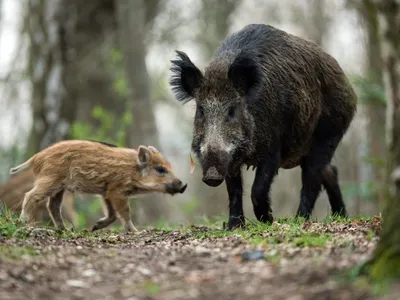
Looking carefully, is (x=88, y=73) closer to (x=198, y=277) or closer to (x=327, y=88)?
(x=327, y=88)

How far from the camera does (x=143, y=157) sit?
10.2m

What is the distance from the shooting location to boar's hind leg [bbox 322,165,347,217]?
1010cm

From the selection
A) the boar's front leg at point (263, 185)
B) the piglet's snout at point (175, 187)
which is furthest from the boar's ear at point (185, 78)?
the piglet's snout at point (175, 187)

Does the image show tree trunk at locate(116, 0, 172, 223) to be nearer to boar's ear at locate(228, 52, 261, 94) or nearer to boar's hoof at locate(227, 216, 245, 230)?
boar's hoof at locate(227, 216, 245, 230)

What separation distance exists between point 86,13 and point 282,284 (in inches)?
637

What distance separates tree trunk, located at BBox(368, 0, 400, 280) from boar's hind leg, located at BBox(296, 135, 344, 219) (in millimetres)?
4527

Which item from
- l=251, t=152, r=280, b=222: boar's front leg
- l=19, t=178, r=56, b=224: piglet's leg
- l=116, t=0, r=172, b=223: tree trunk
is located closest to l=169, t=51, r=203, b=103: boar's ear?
l=251, t=152, r=280, b=222: boar's front leg

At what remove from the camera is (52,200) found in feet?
31.0

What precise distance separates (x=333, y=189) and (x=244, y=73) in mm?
2649

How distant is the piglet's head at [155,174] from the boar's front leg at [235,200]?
151cm

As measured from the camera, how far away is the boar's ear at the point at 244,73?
8.47 metres

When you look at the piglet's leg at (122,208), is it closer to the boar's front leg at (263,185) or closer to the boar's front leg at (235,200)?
the boar's front leg at (235,200)

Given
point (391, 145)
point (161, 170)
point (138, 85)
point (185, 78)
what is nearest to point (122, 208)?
point (161, 170)

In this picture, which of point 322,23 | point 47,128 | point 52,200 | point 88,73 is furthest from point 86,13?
point 52,200
